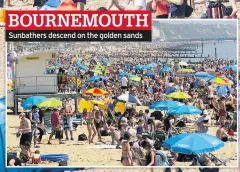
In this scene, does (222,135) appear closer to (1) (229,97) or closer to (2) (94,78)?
(1) (229,97)

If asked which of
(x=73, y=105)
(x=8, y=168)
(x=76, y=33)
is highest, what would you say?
(x=76, y=33)

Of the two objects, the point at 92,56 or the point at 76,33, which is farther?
the point at 92,56

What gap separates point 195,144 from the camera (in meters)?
18.6

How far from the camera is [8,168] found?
795 inches

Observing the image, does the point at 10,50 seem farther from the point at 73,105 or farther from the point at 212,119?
the point at 212,119

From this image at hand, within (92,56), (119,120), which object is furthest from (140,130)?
(92,56)

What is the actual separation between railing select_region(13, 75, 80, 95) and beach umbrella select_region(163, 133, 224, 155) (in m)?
3.60

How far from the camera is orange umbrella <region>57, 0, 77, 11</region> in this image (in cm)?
2061

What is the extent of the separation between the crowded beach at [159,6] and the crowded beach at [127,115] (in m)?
0.81

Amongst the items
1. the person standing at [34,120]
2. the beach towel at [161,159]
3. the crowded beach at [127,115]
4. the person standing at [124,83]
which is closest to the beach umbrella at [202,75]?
the crowded beach at [127,115]

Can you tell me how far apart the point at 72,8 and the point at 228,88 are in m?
4.16

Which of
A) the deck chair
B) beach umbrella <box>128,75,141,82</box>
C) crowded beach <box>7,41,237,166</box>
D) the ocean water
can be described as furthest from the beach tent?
the deck chair

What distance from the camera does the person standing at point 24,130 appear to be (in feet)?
66.3

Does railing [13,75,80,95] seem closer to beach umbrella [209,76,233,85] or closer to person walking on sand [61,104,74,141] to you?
person walking on sand [61,104,74,141]
